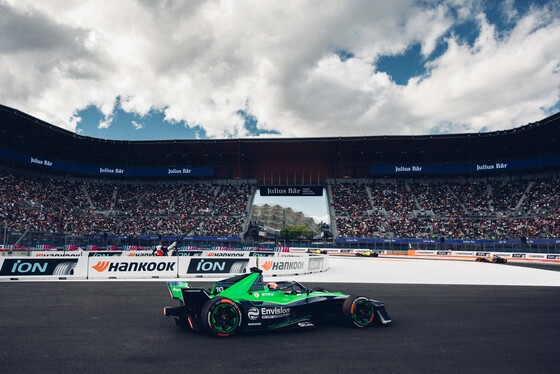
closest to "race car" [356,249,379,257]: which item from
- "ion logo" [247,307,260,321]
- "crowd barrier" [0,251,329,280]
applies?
"crowd barrier" [0,251,329,280]

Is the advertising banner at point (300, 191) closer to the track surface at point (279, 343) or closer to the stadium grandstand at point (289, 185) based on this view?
the stadium grandstand at point (289, 185)

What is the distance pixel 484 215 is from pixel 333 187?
20762 millimetres

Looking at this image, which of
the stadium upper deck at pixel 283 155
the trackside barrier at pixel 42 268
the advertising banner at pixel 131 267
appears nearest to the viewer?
the trackside barrier at pixel 42 268

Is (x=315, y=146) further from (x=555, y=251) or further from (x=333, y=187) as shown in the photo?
(x=555, y=251)

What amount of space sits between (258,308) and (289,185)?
51.1 meters

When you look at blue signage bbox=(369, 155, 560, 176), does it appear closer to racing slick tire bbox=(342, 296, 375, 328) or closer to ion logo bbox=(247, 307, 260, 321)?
Result: racing slick tire bbox=(342, 296, 375, 328)

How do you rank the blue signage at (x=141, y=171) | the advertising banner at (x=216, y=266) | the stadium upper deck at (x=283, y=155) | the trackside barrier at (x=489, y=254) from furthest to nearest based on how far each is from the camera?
the blue signage at (x=141, y=171), the stadium upper deck at (x=283, y=155), the trackside barrier at (x=489, y=254), the advertising banner at (x=216, y=266)

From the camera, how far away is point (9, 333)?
7961 millimetres

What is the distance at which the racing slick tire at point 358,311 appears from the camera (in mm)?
8688

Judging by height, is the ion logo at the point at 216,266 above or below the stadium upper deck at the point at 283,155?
below

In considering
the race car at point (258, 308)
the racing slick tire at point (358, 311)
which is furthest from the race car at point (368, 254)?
the racing slick tire at point (358, 311)

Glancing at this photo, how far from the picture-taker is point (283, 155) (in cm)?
5934

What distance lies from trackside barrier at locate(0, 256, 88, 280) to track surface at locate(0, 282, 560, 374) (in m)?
6.78

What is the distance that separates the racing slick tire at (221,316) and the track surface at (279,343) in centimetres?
25
